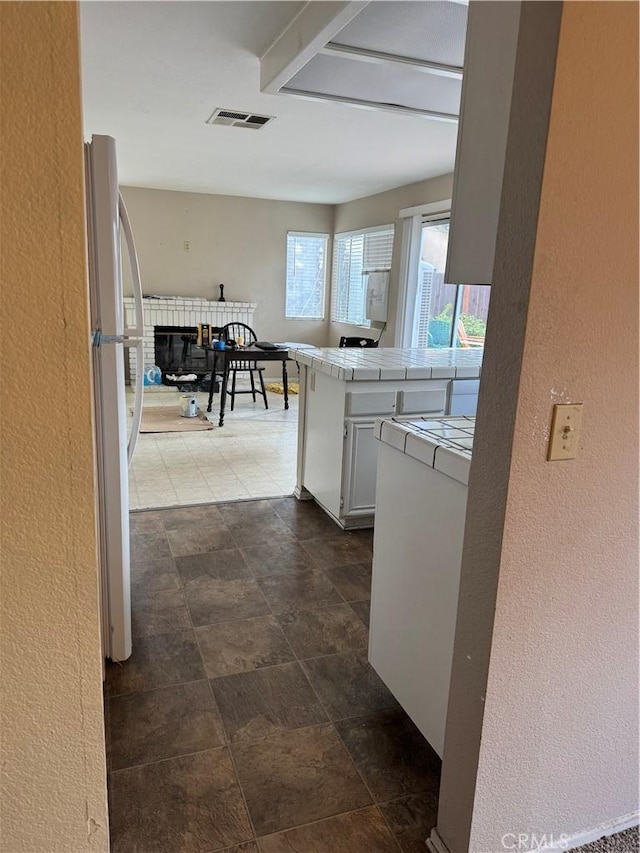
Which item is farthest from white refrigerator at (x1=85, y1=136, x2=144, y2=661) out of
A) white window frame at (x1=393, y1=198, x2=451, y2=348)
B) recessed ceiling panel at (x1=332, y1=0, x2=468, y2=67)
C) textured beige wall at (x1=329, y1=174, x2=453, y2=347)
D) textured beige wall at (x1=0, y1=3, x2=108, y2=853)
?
white window frame at (x1=393, y1=198, x2=451, y2=348)

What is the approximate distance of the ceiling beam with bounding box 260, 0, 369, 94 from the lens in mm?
2234

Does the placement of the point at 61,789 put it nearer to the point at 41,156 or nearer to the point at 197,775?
the point at 197,775

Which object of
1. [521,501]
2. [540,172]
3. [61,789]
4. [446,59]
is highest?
[446,59]

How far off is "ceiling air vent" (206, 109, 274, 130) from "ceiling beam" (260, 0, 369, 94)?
0.91 meters

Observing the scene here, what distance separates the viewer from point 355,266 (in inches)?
303

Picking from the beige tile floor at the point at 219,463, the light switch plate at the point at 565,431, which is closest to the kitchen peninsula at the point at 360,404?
the beige tile floor at the point at 219,463

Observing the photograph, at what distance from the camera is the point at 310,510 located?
355cm

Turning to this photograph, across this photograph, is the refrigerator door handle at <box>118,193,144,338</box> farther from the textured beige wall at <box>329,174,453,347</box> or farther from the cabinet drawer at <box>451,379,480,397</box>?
the textured beige wall at <box>329,174,453,347</box>

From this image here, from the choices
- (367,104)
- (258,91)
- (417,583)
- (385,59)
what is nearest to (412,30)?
(385,59)

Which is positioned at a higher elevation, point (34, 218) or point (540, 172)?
point (540, 172)

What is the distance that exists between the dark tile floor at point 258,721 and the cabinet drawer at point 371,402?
29.8 inches

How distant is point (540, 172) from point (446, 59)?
6.38 feet

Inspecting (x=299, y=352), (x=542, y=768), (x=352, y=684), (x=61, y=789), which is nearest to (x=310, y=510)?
(x=299, y=352)

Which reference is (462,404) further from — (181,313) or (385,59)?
(181,313)
